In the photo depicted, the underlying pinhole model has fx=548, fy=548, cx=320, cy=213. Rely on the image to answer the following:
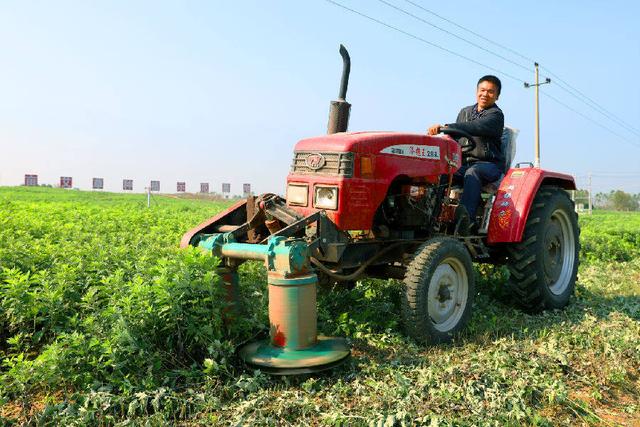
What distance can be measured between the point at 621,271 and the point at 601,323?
4514mm

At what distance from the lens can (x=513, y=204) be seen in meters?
5.16

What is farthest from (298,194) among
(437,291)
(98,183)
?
(98,183)

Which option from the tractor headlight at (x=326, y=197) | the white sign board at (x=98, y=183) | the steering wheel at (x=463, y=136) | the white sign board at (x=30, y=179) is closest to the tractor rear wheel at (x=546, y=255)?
the steering wheel at (x=463, y=136)

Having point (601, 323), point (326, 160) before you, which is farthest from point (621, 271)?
point (326, 160)

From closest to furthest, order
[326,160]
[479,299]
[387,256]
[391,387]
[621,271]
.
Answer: [391,387] < [326,160] < [387,256] < [479,299] < [621,271]

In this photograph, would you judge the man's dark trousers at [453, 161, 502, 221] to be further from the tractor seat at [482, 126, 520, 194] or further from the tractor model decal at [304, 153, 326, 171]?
the tractor model decal at [304, 153, 326, 171]

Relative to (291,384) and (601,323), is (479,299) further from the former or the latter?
(291,384)

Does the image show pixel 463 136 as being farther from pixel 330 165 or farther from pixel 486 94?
pixel 330 165

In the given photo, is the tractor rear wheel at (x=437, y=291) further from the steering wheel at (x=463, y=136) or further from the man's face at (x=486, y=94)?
the man's face at (x=486, y=94)

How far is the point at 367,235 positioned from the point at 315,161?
2.52 ft

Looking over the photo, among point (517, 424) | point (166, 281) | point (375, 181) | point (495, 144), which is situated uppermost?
point (495, 144)

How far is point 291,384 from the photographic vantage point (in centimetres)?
328

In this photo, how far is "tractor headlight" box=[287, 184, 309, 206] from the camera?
4.16 meters

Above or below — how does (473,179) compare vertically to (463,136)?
below
